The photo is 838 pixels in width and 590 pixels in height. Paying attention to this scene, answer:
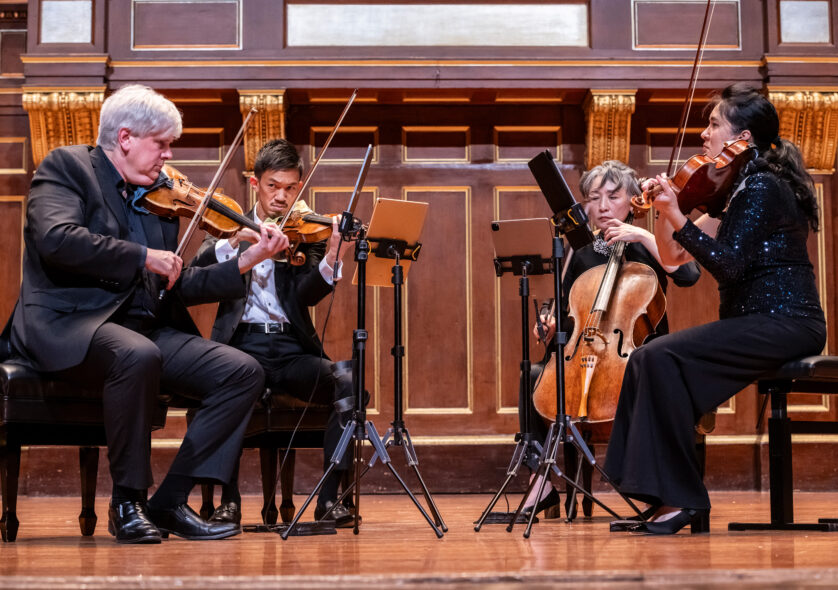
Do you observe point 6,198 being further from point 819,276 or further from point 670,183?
point 819,276

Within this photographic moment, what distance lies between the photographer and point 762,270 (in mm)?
3107

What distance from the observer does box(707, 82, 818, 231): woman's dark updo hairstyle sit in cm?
318

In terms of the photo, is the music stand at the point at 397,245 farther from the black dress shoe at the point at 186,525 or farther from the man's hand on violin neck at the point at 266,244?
the black dress shoe at the point at 186,525

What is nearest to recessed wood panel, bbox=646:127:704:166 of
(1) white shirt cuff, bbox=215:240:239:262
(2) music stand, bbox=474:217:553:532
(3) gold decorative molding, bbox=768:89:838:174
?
(3) gold decorative molding, bbox=768:89:838:174

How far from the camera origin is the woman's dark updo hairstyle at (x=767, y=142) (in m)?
3.18

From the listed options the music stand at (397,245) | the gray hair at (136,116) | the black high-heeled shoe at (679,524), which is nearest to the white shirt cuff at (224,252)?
the gray hair at (136,116)

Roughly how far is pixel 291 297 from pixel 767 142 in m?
1.81

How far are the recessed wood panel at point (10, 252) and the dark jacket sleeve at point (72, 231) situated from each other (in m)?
2.45

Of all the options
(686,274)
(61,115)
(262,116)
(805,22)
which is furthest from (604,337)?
(61,115)

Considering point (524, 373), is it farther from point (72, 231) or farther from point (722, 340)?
point (72, 231)

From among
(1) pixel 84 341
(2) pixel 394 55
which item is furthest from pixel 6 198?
(1) pixel 84 341

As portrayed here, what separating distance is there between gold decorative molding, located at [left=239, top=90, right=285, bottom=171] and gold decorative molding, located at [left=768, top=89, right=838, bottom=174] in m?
2.58

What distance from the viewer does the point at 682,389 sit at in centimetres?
299

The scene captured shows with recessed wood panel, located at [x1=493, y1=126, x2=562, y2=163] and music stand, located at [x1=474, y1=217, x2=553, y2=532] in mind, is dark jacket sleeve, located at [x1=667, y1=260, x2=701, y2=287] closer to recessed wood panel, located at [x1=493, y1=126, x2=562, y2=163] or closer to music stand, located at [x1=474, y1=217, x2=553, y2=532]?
music stand, located at [x1=474, y1=217, x2=553, y2=532]
